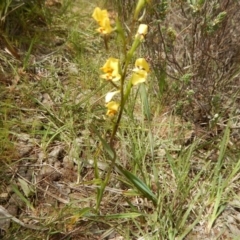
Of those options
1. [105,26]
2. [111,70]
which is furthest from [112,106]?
[105,26]

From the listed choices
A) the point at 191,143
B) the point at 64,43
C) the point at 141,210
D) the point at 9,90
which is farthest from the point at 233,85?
the point at 9,90

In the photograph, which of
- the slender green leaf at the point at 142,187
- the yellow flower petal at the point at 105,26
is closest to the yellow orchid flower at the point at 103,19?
the yellow flower petal at the point at 105,26

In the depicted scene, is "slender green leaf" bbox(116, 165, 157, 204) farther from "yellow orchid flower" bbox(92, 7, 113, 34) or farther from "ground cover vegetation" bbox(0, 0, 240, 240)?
"yellow orchid flower" bbox(92, 7, 113, 34)

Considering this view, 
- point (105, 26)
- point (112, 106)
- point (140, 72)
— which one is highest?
point (105, 26)

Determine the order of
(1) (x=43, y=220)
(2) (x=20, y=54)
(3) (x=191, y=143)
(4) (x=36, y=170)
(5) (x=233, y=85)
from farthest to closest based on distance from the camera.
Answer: (2) (x=20, y=54), (5) (x=233, y=85), (3) (x=191, y=143), (4) (x=36, y=170), (1) (x=43, y=220)

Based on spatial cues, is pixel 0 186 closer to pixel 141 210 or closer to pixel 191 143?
pixel 141 210

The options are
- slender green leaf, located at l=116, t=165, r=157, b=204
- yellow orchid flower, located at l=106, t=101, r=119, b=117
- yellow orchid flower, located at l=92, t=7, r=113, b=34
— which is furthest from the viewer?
slender green leaf, located at l=116, t=165, r=157, b=204

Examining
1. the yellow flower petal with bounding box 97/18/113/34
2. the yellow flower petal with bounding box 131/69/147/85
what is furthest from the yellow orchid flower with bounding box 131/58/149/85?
the yellow flower petal with bounding box 97/18/113/34

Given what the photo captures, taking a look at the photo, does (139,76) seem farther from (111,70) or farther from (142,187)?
(142,187)
